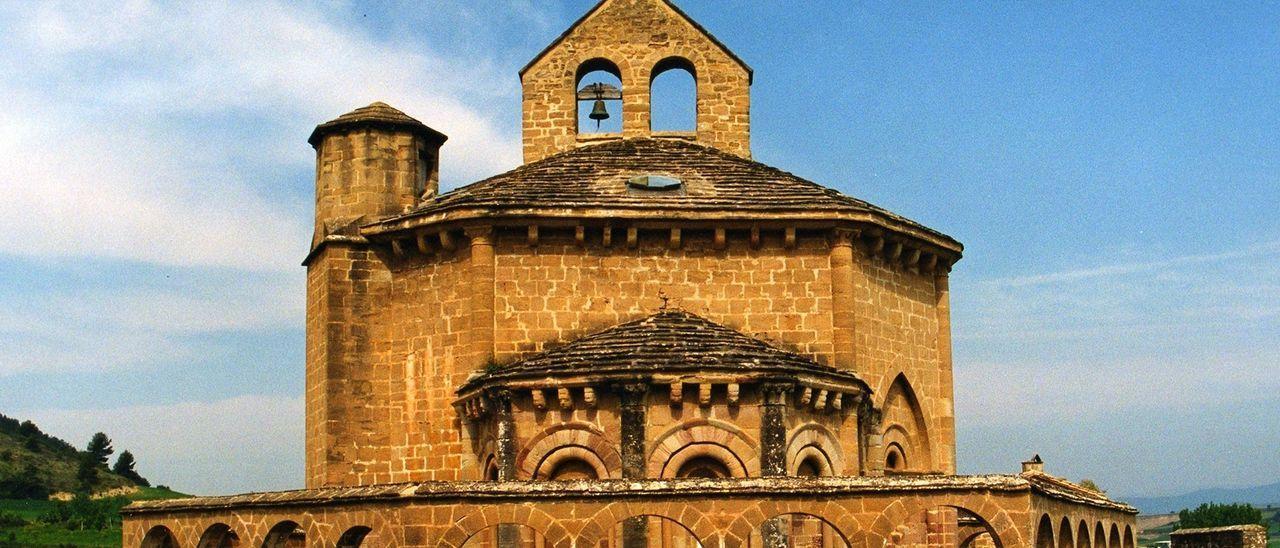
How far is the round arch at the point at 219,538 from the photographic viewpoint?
1964cm

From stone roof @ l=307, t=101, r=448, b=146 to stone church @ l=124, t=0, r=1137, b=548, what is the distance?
0.18 ft

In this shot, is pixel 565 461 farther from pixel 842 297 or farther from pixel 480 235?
pixel 842 297

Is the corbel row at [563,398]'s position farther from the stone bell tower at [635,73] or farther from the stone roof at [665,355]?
the stone bell tower at [635,73]

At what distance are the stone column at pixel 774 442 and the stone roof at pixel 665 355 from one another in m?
0.31

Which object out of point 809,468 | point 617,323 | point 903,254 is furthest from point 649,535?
point 903,254

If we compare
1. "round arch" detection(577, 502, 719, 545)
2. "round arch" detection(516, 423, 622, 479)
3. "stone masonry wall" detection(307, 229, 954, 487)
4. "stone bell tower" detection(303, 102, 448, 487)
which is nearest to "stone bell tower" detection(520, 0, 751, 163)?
"stone bell tower" detection(303, 102, 448, 487)

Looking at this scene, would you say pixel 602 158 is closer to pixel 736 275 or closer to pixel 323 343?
pixel 736 275

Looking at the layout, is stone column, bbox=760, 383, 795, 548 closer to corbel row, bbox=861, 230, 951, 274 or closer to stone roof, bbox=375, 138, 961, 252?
stone roof, bbox=375, 138, 961, 252

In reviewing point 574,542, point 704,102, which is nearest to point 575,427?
point 574,542

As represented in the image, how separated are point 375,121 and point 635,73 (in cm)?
482

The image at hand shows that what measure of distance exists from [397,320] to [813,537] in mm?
7619

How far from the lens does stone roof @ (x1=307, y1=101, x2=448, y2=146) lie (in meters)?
26.6

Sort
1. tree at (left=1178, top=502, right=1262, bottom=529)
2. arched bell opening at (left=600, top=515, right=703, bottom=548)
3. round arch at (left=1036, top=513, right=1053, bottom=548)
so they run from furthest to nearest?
1. tree at (left=1178, top=502, right=1262, bottom=529)
2. arched bell opening at (left=600, top=515, right=703, bottom=548)
3. round arch at (left=1036, top=513, right=1053, bottom=548)

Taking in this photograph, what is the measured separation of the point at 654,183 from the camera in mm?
25359
